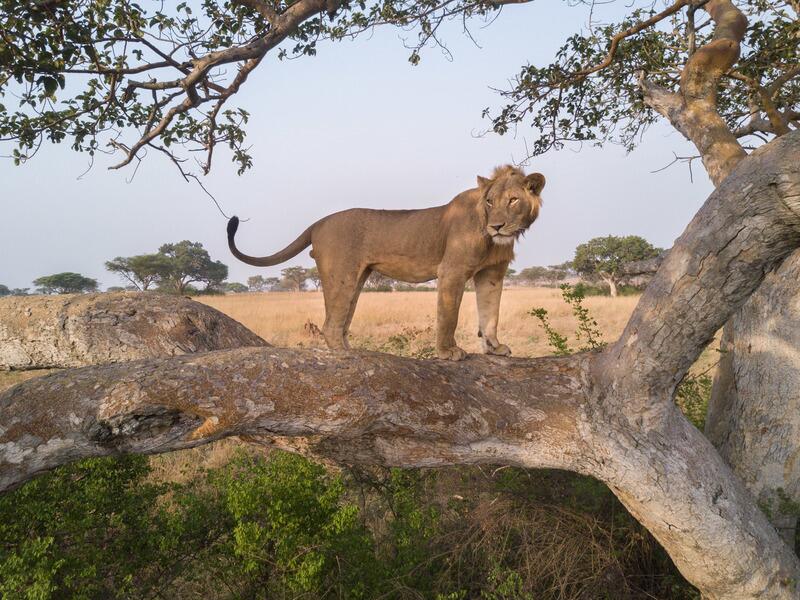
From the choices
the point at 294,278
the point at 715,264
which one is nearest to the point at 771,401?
the point at 715,264

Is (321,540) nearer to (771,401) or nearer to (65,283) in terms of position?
(771,401)

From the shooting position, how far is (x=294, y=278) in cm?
5166

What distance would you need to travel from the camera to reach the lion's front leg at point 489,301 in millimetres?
5035

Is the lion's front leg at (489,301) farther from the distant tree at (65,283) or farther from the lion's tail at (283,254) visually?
the distant tree at (65,283)

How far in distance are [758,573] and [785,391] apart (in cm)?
162

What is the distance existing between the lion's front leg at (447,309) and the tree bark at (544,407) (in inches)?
19.3

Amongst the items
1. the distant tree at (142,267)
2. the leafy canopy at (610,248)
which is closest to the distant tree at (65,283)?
the distant tree at (142,267)

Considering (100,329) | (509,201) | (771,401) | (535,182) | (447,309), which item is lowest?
(771,401)

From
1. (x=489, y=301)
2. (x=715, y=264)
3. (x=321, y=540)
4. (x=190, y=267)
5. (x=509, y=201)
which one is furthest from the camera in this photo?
(x=190, y=267)

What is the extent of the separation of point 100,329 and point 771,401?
17.1 feet

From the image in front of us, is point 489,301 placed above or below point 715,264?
below

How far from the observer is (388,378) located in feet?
10.6

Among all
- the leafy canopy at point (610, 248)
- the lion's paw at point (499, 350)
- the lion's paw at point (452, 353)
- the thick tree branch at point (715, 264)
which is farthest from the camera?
the leafy canopy at point (610, 248)

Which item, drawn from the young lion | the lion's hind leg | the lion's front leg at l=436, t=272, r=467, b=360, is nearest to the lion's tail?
the young lion
